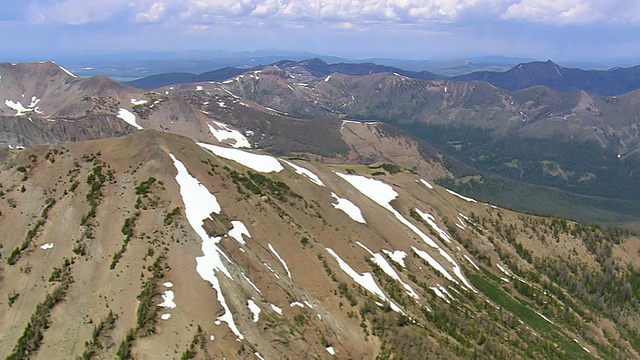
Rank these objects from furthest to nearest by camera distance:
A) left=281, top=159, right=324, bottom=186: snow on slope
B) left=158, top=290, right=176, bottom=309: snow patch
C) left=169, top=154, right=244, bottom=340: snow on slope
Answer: left=281, top=159, right=324, bottom=186: snow on slope < left=169, top=154, right=244, bottom=340: snow on slope < left=158, top=290, right=176, bottom=309: snow patch

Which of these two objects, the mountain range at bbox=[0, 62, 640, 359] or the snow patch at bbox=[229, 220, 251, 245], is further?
the snow patch at bbox=[229, 220, 251, 245]

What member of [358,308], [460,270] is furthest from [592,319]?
[358,308]

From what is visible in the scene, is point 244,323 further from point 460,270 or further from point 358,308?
point 460,270

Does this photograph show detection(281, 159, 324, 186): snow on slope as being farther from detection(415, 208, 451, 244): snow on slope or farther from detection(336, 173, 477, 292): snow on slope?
detection(415, 208, 451, 244): snow on slope

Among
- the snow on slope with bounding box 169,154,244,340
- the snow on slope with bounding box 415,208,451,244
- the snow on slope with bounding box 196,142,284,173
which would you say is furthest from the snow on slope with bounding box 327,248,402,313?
the snow on slope with bounding box 415,208,451,244

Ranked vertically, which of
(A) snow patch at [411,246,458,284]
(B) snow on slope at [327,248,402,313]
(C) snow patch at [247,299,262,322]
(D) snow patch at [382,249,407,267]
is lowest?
(A) snow patch at [411,246,458,284]

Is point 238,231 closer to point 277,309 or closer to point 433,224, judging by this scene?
point 277,309
